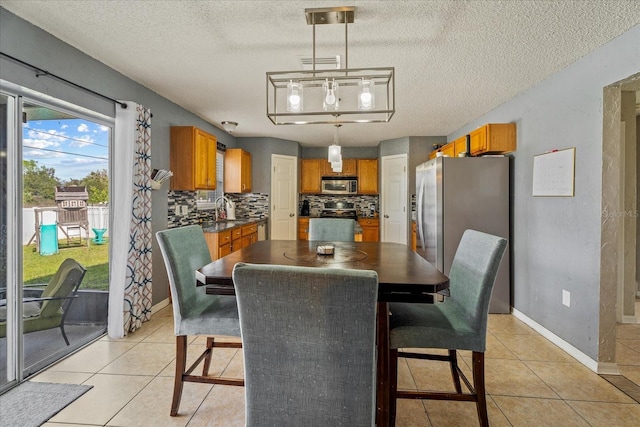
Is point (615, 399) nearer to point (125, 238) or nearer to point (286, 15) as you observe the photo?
point (286, 15)

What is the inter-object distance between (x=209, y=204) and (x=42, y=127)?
2.86 metres

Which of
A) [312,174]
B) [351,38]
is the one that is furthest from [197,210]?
[351,38]

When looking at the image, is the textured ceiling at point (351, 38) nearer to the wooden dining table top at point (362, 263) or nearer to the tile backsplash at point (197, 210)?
the tile backsplash at point (197, 210)

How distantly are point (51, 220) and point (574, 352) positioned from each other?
397cm

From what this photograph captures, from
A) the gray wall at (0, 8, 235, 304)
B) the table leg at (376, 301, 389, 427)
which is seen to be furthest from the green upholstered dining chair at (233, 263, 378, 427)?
the gray wall at (0, 8, 235, 304)

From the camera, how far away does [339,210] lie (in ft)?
22.4

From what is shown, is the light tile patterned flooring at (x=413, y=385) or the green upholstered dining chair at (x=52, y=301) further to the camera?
the green upholstered dining chair at (x=52, y=301)

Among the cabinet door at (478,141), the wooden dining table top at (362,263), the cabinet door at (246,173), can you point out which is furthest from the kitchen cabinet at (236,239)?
the cabinet door at (478,141)

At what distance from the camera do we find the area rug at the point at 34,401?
1.76m

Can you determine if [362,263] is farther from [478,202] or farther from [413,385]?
[478,202]

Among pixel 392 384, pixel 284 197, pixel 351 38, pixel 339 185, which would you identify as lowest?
pixel 392 384

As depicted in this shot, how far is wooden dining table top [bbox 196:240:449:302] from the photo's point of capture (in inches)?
58.3

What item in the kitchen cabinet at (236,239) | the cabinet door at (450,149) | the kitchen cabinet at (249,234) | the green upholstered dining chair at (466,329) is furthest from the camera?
the kitchen cabinet at (249,234)

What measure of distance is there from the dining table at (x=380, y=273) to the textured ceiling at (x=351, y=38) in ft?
4.74
